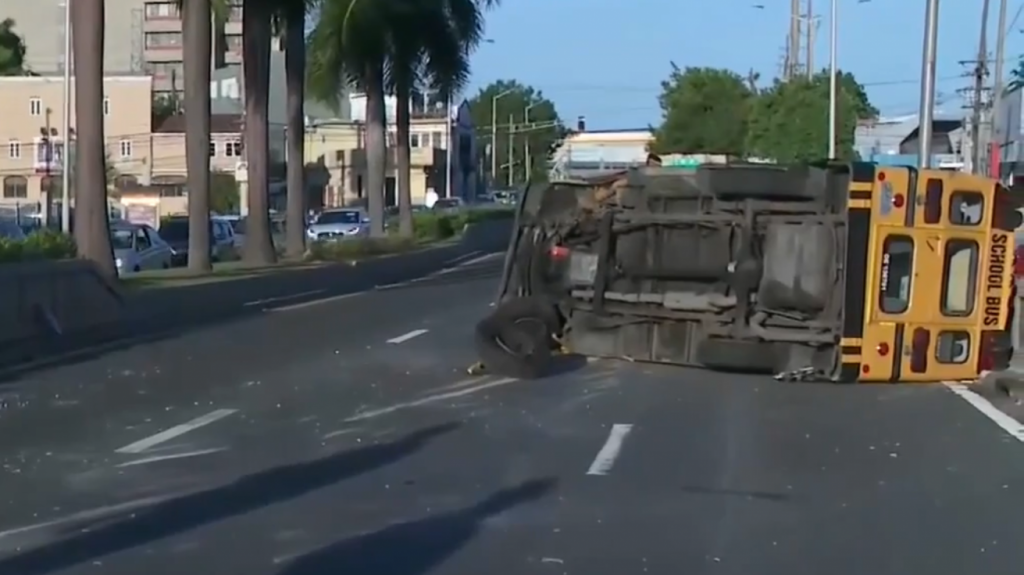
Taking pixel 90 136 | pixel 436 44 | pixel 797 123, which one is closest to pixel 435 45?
pixel 436 44

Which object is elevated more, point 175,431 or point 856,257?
point 856,257

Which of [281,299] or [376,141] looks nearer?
[281,299]

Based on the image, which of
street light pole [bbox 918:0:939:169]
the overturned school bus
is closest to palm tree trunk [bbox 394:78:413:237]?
street light pole [bbox 918:0:939:169]

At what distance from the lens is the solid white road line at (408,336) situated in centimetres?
2236

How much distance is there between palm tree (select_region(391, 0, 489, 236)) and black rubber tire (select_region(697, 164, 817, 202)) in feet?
99.2

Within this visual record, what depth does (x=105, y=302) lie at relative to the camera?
24.5 m

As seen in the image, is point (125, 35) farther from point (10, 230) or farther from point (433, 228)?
point (10, 230)

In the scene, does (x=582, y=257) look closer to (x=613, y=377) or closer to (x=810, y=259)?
(x=613, y=377)

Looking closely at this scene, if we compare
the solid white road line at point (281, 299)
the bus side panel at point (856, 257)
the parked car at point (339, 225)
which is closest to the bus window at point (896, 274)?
the bus side panel at point (856, 257)

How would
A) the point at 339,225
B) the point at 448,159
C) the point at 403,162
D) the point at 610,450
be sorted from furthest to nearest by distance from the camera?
the point at 448,159 → the point at 339,225 → the point at 403,162 → the point at 610,450

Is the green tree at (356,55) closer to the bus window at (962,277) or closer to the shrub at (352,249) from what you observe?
the shrub at (352,249)

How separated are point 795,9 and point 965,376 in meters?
64.9

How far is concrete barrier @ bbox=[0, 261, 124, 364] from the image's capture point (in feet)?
69.1

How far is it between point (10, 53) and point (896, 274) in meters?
90.7
